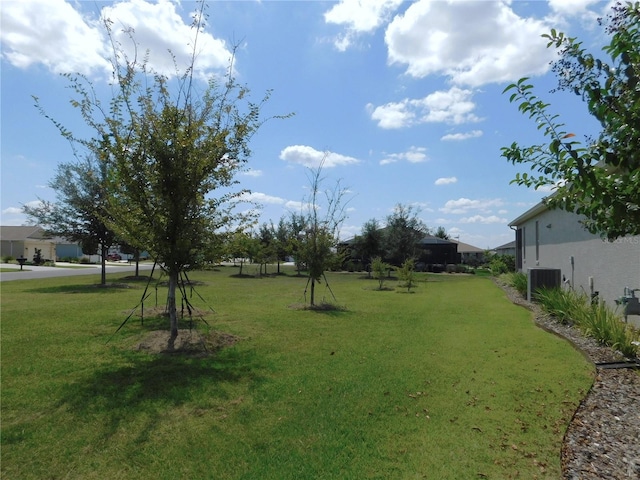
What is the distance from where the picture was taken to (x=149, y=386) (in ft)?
18.0

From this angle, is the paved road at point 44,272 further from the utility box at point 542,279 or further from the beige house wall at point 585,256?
the beige house wall at point 585,256

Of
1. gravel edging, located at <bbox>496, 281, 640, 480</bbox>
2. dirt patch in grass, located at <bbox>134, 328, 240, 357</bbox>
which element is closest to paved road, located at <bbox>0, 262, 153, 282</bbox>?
dirt patch in grass, located at <bbox>134, 328, 240, 357</bbox>

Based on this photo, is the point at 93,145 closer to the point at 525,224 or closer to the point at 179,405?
the point at 179,405

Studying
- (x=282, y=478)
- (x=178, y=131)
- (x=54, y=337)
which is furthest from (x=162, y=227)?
(x=282, y=478)

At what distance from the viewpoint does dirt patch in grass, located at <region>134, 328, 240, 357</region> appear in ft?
23.9

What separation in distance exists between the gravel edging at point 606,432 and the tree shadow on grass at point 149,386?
3.81 metres

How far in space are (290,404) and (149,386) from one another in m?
1.98

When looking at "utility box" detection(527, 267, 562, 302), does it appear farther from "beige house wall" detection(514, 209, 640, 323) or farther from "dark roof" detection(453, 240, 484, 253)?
"dark roof" detection(453, 240, 484, 253)

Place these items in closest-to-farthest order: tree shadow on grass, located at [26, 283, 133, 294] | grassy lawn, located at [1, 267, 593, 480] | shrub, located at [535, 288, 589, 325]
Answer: grassy lawn, located at [1, 267, 593, 480]
shrub, located at [535, 288, 589, 325]
tree shadow on grass, located at [26, 283, 133, 294]

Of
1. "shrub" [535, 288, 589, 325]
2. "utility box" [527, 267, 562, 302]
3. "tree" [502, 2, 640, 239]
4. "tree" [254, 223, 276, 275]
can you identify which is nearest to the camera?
"tree" [502, 2, 640, 239]

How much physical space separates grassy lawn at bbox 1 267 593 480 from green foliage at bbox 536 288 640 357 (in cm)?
70

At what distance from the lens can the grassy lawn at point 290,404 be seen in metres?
3.63

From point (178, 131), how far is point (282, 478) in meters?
5.74

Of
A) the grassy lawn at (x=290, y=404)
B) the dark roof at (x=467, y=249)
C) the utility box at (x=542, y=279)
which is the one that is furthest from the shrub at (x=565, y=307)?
the dark roof at (x=467, y=249)
